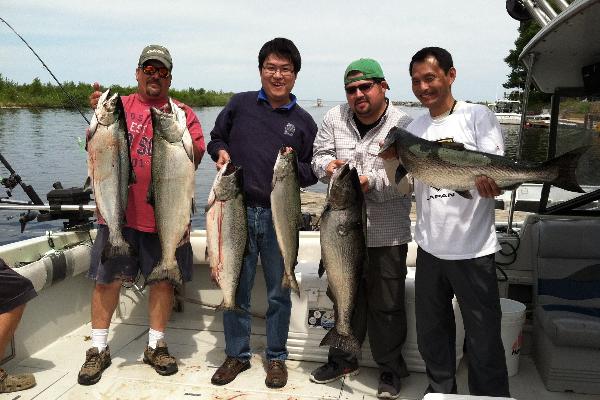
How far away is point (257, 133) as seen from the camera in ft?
13.1

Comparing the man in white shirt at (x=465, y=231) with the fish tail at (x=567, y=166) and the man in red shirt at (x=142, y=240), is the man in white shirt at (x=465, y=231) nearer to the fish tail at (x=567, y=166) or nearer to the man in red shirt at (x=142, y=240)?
the fish tail at (x=567, y=166)

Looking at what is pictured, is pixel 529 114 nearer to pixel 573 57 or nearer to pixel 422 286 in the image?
pixel 573 57

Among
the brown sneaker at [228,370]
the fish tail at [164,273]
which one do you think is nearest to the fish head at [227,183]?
the fish tail at [164,273]

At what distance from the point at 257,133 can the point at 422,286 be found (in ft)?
5.15

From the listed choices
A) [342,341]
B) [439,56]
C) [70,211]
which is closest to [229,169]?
[342,341]

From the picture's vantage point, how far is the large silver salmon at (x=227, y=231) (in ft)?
12.1

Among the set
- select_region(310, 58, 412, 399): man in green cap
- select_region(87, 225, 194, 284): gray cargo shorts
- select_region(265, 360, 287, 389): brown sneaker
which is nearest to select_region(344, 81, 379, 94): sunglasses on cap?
select_region(310, 58, 412, 399): man in green cap

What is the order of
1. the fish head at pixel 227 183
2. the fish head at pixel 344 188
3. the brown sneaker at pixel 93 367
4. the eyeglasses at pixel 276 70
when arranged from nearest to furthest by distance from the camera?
the fish head at pixel 344 188
the fish head at pixel 227 183
the eyeglasses at pixel 276 70
the brown sneaker at pixel 93 367

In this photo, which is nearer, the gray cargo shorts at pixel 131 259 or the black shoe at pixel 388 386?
the black shoe at pixel 388 386

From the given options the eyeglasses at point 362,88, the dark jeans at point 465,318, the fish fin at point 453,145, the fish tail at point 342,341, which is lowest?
the fish tail at point 342,341

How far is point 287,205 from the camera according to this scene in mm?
3570

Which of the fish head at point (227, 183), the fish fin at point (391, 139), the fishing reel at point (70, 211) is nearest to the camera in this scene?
the fish fin at point (391, 139)

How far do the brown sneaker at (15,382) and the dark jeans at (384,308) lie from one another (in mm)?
2400

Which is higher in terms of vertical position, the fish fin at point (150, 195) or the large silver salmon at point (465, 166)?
the large silver salmon at point (465, 166)
